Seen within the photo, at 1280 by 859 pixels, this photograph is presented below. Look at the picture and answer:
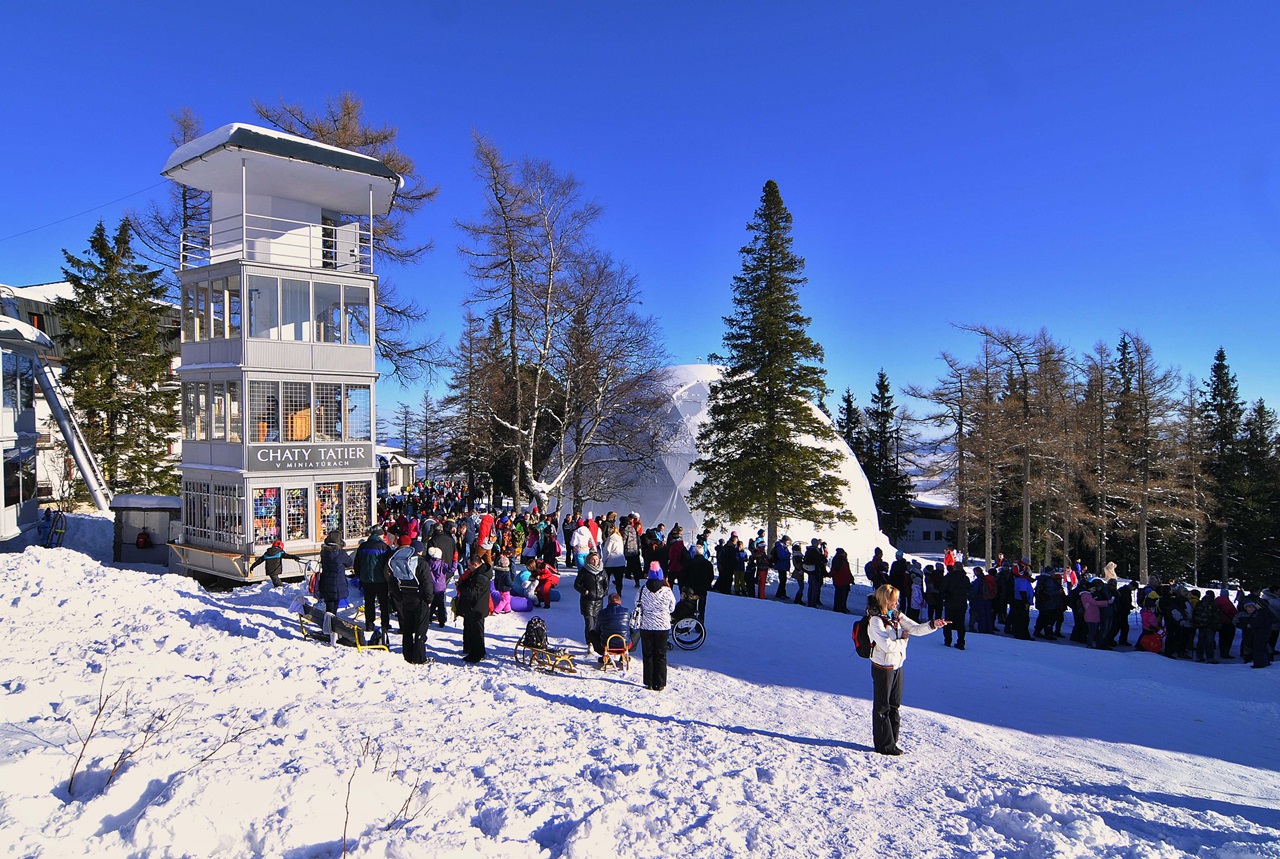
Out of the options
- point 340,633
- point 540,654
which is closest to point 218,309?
point 340,633

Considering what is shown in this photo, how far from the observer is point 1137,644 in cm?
1205

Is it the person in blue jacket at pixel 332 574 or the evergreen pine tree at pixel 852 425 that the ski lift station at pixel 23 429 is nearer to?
the person in blue jacket at pixel 332 574

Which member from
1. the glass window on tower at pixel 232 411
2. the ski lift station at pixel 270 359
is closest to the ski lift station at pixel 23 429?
the ski lift station at pixel 270 359

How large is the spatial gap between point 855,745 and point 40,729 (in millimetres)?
6436

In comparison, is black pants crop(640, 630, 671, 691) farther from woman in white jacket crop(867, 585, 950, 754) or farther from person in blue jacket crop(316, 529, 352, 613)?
person in blue jacket crop(316, 529, 352, 613)

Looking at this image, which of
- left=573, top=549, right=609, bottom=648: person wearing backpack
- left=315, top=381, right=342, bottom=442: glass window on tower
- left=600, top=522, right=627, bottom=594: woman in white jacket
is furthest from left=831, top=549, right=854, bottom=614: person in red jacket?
left=315, top=381, right=342, bottom=442: glass window on tower

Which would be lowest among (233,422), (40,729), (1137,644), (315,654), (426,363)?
(1137,644)

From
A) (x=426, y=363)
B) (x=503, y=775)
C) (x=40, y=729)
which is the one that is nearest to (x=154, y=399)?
(x=426, y=363)

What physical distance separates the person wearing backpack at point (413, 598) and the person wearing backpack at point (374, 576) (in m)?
0.89

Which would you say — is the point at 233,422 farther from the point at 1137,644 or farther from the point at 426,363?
the point at 1137,644

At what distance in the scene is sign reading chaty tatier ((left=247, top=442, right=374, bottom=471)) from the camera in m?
16.9

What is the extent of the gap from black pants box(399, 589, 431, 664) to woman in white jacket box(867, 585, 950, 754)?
5297mm

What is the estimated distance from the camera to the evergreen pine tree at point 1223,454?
1422 inches

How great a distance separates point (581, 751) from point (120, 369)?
2894 cm
